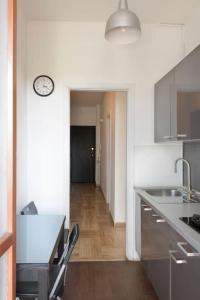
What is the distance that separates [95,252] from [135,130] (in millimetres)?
1648

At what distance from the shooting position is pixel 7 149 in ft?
3.85

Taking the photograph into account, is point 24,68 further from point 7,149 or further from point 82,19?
point 7,149

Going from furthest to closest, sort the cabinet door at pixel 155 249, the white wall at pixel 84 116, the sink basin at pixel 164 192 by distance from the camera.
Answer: the white wall at pixel 84 116
the sink basin at pixel 164 192
the cabinet door at pixel 155 249

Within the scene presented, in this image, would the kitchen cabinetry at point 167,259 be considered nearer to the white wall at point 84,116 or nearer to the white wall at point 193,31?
the white wall at point 193,31

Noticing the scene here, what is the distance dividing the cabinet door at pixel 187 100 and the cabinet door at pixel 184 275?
0.89 m

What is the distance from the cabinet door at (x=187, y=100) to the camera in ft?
6.84

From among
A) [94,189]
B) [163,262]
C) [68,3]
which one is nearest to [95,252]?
[163,262]

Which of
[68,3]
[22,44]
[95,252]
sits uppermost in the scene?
[68,3]

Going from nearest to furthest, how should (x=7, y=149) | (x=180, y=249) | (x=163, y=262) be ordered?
(x=7, y=149) → (x=180, y=249) → (x=163, y=262)

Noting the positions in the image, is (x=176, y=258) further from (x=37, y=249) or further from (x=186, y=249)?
(x=37, y=249)

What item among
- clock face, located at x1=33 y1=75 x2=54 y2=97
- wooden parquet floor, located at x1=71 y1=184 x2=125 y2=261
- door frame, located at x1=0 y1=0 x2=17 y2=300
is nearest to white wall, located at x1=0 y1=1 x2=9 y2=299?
door frame, located at x1=0 y1=0 x2=17 y2=300

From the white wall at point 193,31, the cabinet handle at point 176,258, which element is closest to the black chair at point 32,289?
the cabinet handle at point 176,258

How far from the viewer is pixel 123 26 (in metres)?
1.91

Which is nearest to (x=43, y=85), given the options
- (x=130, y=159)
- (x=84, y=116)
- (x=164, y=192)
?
(x=130, y=159)
